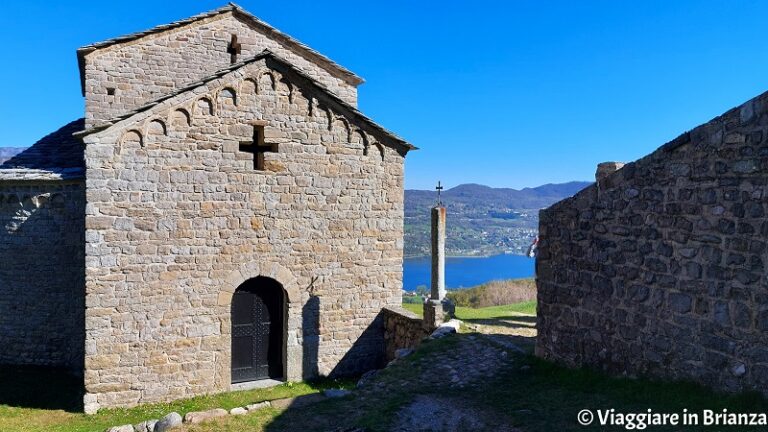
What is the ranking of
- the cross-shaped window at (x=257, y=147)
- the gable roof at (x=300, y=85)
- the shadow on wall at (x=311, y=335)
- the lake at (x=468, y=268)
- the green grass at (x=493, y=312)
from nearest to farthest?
the gable roof at (x=300, y=85) → the cross-shaped window at (x=257, y=147) → the shadow on wall at (x=311, y=335) → the green grass at (x=493, y=312) → the lake at (x=468, y=268)

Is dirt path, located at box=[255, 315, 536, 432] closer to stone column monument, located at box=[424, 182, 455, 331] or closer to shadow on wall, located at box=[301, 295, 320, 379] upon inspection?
stone column monument, located at box=[424, 182, 455, 331]

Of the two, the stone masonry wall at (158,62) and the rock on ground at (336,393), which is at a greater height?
the stone masonry wall at (158,62)

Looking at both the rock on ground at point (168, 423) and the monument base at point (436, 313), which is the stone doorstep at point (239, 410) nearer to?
the rock on ground at point (168, 423)

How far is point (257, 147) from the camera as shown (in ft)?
32.5

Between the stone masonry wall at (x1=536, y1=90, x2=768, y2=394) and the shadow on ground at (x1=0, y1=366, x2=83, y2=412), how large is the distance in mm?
8636

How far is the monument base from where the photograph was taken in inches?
392

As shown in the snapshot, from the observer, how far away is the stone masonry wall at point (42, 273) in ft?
34.1

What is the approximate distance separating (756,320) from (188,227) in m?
8.49

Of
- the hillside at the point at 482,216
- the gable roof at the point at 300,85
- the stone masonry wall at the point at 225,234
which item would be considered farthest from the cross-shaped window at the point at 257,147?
the hillside at the point at 482,216

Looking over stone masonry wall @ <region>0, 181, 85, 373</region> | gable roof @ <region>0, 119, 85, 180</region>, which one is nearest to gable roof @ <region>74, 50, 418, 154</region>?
gable roof @ <region>0, 119, 85, 180</region>

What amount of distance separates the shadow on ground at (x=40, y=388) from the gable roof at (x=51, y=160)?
418cm

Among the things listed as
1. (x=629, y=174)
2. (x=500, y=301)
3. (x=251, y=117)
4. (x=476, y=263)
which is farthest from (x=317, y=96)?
(x=476, y=263)

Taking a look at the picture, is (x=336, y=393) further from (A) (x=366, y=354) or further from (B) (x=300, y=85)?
(B) (x=300, y=85)

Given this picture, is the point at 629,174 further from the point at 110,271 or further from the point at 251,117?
the point at 110,271
